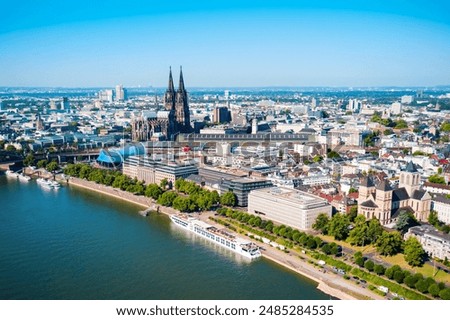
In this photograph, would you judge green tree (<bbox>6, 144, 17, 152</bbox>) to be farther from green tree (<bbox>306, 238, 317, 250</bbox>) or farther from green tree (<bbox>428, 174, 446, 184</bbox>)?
green tree (<bbox>428, 174, 446, 184</bbox>)

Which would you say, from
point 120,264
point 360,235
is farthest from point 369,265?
point 120,264

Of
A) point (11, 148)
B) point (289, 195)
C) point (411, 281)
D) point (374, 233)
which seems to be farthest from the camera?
point (11, 148)

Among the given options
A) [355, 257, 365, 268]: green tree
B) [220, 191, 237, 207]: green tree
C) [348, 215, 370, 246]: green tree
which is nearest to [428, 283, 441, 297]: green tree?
[355, 257, 365, 268]: green tree

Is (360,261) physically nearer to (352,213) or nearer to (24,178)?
(352,213)

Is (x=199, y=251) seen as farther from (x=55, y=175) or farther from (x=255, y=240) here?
(x=55, y=175)
